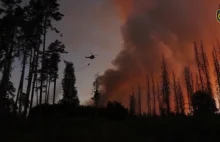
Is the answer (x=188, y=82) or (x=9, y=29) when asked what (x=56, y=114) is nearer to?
(x=9, y=29)

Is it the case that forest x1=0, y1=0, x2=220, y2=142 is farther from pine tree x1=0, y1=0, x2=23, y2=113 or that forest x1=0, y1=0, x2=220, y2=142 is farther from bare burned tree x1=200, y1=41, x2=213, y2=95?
bare burned tree x1=200, y1=41, x2=213, y2=95

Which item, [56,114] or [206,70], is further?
[206,70]

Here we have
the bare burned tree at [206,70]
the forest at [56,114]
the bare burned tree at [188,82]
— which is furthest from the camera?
the bare burned tree at [188,82]

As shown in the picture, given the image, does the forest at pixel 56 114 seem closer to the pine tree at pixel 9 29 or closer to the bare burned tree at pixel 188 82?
the pine tree at pixel 9 29

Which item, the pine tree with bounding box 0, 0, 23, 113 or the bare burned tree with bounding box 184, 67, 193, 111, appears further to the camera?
the bare burned tree with bounding box 184, 67, 193, 111

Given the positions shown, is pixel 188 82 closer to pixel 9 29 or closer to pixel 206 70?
pixel 206 70

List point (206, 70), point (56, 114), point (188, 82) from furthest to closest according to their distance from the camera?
point (188, 82) → point (206, 70) → point (56, 114)

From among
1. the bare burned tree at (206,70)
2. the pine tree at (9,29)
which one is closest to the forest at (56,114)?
the pine tree at (9,29)

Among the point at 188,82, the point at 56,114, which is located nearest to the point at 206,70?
the point at 188,82

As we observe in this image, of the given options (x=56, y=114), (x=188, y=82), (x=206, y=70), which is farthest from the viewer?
(x=188, y=82)

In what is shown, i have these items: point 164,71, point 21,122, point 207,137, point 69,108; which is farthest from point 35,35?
point 164,71

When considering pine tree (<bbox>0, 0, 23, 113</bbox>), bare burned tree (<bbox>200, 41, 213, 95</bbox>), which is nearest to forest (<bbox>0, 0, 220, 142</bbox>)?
pine tree (<bbox>0, 0, 23, 113</bbox>)

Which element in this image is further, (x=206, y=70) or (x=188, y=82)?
(x=188, y=82)

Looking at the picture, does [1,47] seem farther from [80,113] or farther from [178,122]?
[178,122]
